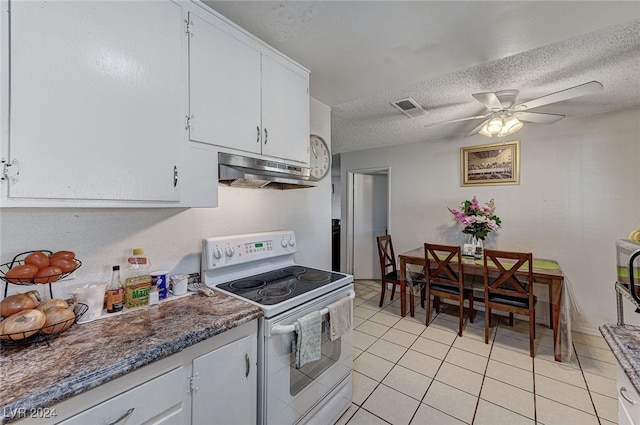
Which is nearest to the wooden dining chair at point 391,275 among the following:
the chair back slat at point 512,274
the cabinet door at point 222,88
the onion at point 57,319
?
the chair back slat at point 512,274

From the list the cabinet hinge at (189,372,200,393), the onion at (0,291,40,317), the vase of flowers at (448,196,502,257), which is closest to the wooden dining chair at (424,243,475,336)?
the vase of flowers at (448,196,502,257)

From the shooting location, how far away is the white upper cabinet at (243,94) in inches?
48.9

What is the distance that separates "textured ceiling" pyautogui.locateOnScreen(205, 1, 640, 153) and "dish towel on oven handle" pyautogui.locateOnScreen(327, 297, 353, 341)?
1.51 meters

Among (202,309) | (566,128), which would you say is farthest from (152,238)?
(566,128)

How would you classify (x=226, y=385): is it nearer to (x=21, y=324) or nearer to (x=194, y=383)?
Answer: (x=194, y=383)

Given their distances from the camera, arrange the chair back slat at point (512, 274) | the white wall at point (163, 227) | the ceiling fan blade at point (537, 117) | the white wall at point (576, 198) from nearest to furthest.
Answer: the white wall at point (163, 227)
the ceiling fan blade at point (537, 117)
the chair back slat at point (512, 274)
the white wall at point (576, 198)

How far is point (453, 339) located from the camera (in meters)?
2.60

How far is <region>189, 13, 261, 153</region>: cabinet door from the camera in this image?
4.03 feet

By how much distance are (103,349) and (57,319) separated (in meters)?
0.24

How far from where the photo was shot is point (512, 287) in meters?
2.54

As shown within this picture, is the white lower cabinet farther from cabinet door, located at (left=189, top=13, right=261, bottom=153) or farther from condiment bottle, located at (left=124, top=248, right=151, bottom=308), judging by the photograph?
cabinet door, located at (left=189, top=13, right=261, bottom=153)

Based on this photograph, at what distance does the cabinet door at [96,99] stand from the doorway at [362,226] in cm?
370

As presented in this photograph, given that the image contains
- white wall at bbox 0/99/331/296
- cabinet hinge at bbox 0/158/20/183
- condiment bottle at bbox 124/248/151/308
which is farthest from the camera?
condiment bottle at bbox 124/248/151/308

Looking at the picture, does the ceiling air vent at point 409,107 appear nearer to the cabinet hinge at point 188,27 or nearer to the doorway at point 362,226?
the cabinet hinge at point 188,27
